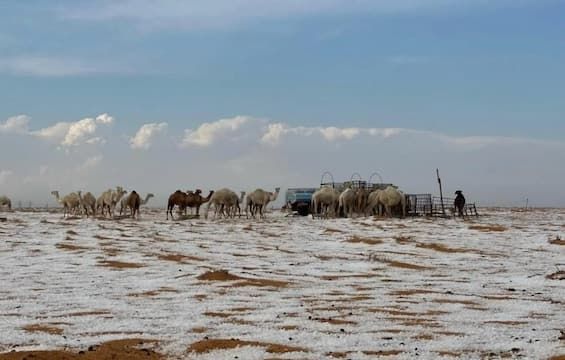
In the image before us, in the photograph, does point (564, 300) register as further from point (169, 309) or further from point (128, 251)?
point (128, 251)

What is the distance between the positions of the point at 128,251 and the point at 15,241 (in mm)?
5956

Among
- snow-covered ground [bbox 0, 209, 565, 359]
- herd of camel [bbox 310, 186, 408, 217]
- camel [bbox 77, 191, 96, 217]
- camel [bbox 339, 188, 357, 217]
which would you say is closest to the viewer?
snow-covered ground [bbox 0, 209, 565, 359]

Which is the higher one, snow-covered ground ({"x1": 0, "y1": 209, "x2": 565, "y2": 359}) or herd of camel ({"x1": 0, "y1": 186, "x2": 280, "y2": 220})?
herd of camel ({"x1": 0, "y1": 186, "x2": 280, "y2": 220})

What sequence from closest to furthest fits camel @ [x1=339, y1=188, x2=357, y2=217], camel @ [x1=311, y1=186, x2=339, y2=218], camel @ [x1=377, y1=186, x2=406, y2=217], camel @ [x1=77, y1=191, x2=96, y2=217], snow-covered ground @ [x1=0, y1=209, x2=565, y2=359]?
1. snow-covered ground @ [x1=0, y1=209, x2=565, y2=359]
2. camel @ [x1=377, y1=186, x2=406, y2=217]
3. camel @ [x1=339, y1=188, x2=357, y2=217]
4. camel @ [x1=311, y1=186, x2=339, y2=218]
5. camel @ [x1=77, y1=191, x2=96, y2=217]

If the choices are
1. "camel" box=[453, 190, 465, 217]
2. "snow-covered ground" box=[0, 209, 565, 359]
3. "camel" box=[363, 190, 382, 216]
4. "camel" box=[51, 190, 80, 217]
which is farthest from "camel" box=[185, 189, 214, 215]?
"snow-covered ground" box=[0, 209, 565, 359]

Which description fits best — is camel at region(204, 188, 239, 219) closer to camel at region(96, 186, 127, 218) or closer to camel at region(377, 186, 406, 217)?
camel at region(96, 186, 127, 218)

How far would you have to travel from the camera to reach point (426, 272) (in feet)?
56.7

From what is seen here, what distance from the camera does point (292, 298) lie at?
1255 cm

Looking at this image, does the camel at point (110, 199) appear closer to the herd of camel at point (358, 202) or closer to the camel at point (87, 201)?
the camel at point (87, 201)

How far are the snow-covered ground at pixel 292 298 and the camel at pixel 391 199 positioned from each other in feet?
81.5

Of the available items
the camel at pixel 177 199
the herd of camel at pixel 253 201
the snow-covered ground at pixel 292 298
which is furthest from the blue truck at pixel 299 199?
the snow-covered ground at pixel 292 298

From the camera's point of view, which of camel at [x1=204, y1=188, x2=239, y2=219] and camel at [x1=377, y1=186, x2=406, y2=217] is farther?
camel at [x1=204, y1=188, x2=239, y2=219]

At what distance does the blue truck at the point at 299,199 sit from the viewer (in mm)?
60094

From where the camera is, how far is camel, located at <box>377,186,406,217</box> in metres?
50.2
